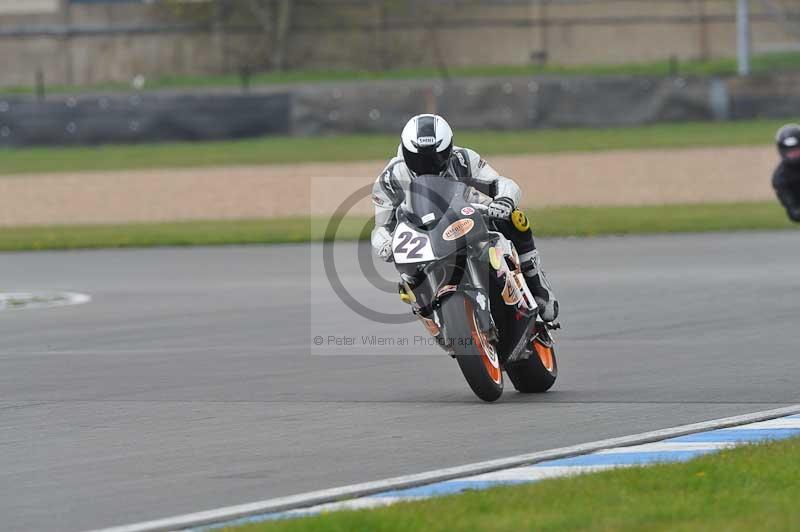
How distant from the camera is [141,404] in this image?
375 inches

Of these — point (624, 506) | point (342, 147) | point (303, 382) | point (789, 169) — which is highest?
point (789, 169)

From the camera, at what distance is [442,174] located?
9250mm

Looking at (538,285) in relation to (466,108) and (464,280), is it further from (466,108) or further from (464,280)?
(466,108)

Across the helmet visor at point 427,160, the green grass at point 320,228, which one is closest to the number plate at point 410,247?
the helmet visor at point 427,160

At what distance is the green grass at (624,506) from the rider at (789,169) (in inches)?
426

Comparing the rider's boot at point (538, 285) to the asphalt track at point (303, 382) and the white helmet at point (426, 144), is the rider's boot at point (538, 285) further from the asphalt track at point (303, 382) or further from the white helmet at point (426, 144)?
the white helmet at point (426, 144)

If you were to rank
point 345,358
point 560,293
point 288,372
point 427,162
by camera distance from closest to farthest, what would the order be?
point 427,162 → point 288,372 → point 345,358 → point 560,293

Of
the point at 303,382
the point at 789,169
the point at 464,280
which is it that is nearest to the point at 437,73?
the point at 789,169

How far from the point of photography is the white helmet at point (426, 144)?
906 centimetres

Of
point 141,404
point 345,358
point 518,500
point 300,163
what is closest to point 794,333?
point 345,358

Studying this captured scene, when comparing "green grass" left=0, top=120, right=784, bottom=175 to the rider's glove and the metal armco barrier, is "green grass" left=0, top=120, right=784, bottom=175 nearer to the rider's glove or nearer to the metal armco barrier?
the metal armco barrier

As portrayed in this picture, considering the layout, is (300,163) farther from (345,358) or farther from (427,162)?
(427,162)

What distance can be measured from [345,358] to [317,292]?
5.06m

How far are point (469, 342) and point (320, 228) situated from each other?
16590 mm
